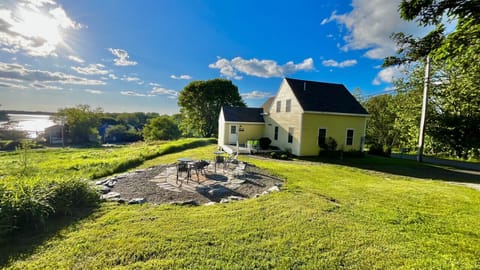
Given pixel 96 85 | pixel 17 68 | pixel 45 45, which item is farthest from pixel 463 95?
pixel 96 85

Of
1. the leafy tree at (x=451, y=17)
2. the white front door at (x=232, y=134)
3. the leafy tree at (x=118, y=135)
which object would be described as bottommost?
the leafy tree at (x=118, y=135)

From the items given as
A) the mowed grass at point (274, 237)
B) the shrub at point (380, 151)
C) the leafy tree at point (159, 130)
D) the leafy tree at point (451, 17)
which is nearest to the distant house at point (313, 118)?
the shrub at point (380, 151)

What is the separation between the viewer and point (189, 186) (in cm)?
642

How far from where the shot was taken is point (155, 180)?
23.1ft

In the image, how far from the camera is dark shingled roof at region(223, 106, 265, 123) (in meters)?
18.0

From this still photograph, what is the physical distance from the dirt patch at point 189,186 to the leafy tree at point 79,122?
45.2 m

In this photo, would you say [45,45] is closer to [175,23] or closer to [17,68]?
[175,23]

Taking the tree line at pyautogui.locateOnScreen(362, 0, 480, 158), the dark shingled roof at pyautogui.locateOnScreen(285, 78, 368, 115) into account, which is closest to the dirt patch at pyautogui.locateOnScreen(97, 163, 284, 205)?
the tree line at pyautogui.locateOnScreen(362, 0, 480, 158)

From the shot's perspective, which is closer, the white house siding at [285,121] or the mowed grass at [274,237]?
the mowed grass at [274,237]

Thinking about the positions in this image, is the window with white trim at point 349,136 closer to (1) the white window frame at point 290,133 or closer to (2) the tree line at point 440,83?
(1) the white window frame at point 290,133

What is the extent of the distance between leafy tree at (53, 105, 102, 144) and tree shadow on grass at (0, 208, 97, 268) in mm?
48388

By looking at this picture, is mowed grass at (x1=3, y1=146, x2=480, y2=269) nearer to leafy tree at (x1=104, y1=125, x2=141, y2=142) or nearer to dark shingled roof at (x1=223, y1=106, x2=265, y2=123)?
dark shingled roof at (x1=223, y1=106, x2=265, y2=123)

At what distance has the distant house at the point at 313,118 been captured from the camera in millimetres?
13703

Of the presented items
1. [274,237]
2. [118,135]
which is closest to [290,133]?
[274,237]
